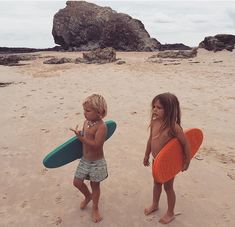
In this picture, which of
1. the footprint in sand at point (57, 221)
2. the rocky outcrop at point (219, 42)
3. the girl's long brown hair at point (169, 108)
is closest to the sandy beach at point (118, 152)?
the footprint in sand at point (57, 221)

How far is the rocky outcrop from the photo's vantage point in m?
20.3

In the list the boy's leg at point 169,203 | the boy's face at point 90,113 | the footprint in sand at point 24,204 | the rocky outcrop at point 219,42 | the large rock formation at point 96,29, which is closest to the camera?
the boy's face at point 90,113

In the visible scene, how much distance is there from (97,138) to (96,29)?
81.2 ft

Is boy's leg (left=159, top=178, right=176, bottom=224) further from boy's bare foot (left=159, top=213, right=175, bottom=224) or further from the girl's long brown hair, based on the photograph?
the girl's long brown hair

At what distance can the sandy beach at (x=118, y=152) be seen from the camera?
3.74 m

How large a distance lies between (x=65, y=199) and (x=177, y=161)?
4.37 feet

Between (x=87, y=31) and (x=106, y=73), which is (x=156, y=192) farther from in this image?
(x=87, y=31)

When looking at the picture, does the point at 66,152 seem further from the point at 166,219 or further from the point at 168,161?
the point at 166,219

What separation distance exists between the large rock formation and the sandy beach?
15.1 meters

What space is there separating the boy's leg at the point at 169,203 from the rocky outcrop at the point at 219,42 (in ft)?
57.2

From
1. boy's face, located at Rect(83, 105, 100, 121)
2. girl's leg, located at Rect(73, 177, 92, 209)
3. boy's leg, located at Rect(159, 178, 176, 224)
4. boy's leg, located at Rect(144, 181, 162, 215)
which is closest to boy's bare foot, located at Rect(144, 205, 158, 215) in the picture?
boy's leg, located at Rect(144, 181, 162, 215)

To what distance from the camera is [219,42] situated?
20.6 m

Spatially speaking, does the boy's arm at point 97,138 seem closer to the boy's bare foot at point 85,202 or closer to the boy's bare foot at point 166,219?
the boy's bare foot at point 85,202

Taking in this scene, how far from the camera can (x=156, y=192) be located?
12.2ft
